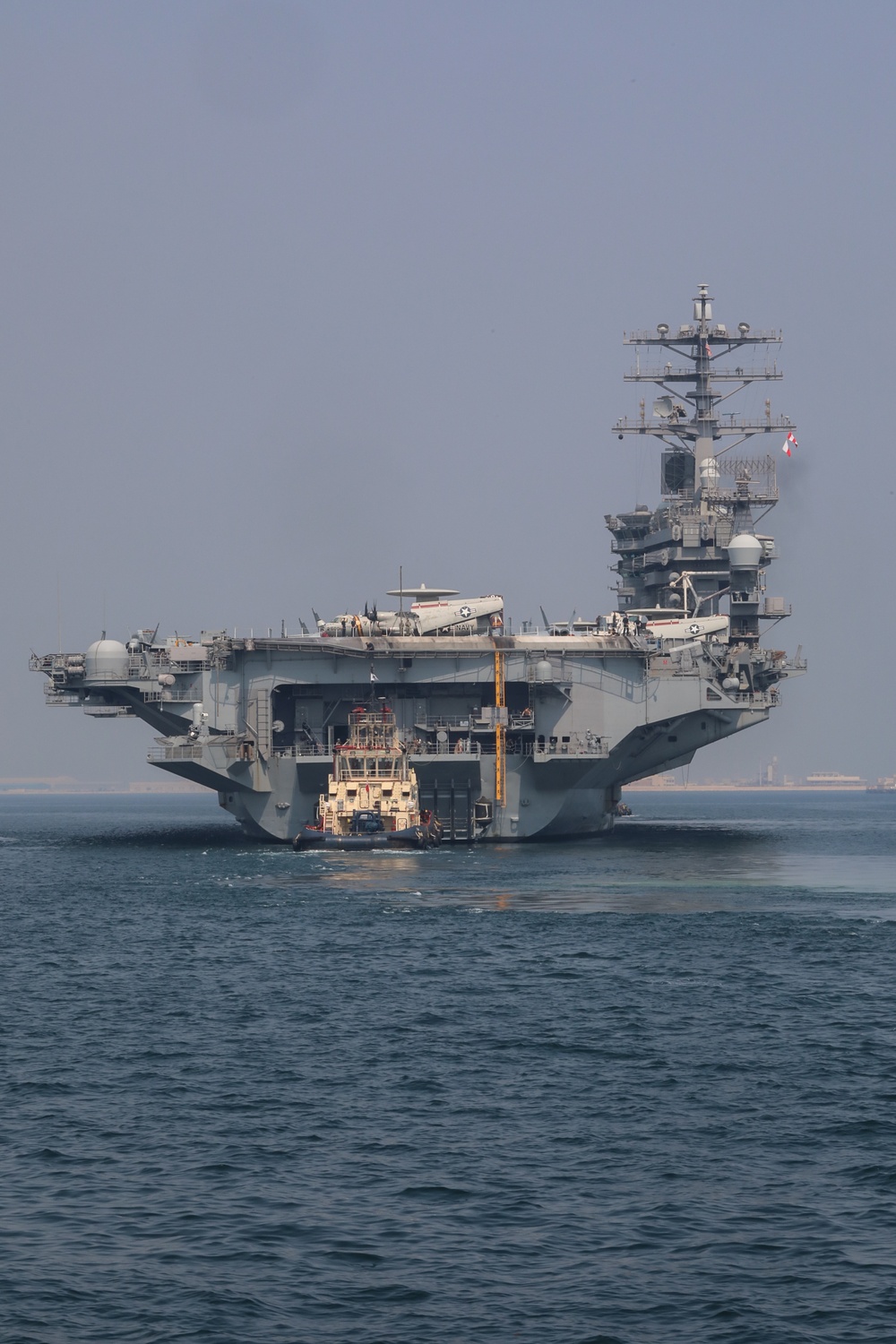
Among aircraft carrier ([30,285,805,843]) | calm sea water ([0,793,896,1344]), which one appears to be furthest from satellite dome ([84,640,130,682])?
calm sea water ([0,793,896,1344])

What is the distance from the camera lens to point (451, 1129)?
18906 mm

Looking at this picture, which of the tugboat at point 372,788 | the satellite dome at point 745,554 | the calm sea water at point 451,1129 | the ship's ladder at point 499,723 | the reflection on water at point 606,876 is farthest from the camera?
the satellite dome at point 745,554

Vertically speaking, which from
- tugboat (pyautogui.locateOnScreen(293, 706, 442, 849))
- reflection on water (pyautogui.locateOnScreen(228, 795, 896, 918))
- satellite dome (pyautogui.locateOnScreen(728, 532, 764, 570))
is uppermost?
satellite dome (pyautogui.locateOnScreen(728, 532, 764, 570))

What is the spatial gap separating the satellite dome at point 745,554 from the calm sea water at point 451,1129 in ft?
96.3

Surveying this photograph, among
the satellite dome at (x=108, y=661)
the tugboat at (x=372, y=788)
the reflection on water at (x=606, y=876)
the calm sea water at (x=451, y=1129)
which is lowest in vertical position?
the calm sea water at (x=451, y=1129)

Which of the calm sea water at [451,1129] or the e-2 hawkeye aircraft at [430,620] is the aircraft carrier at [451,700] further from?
the calm sea water at [451,1129]

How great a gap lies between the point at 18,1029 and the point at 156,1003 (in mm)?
2832

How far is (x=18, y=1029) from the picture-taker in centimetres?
2527

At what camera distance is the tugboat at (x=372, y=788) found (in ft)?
186

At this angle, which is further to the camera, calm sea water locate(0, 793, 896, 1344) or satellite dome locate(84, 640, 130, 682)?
satellite dome locate(84, 640, 130, 682)

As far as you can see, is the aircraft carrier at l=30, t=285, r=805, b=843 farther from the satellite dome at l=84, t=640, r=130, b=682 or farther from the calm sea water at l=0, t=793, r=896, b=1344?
the calm sea water at l=0, t=793, r=896, b=1344

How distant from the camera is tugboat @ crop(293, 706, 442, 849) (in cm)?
5656

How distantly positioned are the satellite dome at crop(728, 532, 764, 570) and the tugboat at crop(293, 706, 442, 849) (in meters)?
17.3

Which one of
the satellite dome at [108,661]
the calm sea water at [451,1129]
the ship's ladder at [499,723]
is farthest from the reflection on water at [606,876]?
the satellite dome at [108,661]
